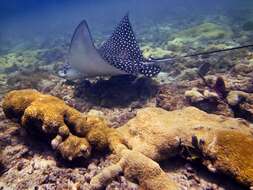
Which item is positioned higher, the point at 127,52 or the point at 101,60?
the point at 101,60

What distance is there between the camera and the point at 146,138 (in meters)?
3.99

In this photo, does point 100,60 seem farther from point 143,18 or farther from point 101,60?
point 143,18

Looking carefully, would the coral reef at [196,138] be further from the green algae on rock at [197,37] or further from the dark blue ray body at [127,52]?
the green algae on rock at [197,37]

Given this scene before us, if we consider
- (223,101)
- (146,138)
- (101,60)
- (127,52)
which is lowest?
(223,101)

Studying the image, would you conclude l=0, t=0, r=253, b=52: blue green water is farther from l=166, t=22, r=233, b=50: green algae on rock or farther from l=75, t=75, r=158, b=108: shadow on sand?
l=75, t=75, r=158, b=108: shadow on sand

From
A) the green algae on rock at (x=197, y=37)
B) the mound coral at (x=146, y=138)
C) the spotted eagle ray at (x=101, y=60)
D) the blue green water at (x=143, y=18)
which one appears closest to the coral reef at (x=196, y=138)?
the mound coral at (x=146, y=138)

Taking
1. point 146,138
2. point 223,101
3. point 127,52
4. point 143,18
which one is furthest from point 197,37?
point 143,18

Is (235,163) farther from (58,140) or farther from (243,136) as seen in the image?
(58,140)

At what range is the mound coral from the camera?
129 inches

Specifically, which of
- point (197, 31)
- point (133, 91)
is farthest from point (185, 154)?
point (197, 31)

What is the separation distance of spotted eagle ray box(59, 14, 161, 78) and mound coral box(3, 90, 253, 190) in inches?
58.9

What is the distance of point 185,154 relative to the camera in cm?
381

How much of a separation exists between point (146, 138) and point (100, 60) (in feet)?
6.95

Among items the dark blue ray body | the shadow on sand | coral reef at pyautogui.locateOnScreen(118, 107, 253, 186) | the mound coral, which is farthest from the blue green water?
the mound coral
